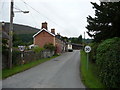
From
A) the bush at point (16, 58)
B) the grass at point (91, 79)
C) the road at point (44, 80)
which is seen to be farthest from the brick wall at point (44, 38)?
the grass at point (91, 79)

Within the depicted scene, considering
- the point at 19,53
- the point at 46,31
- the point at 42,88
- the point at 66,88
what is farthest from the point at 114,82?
the point at 46,31

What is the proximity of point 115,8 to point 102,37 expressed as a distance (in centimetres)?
327

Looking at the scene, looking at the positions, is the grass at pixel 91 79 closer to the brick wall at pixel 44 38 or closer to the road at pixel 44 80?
the road at pixel 44 80

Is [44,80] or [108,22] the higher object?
[108,22]

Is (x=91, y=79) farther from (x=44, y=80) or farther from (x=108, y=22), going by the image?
(x=108, y=22)

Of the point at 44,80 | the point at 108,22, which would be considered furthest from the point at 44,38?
the point at 44,80

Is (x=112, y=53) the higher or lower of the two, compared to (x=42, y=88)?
higher

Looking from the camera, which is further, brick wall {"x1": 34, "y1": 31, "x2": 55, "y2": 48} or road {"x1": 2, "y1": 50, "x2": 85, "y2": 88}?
brick wall {"x1": 34, "y1": 31, "x2": 55, "y2": 48}

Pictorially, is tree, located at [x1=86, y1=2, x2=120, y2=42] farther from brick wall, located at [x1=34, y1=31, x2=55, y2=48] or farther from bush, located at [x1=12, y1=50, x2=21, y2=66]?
brick wall, located at [x1=34, y1=31, x2=55, y2=48]

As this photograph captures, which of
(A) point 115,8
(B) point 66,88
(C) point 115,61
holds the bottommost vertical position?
(B) point 66,88

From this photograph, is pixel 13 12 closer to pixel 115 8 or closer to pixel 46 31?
pixel 115 8

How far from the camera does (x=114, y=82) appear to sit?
20.4ft

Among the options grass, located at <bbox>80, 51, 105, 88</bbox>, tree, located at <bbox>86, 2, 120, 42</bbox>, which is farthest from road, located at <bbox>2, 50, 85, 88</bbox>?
tree, located at <bbox>86, 2, 120, 42</bbox>

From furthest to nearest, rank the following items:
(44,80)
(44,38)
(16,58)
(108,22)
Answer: (44,38) → (16,58) → (108,22) → (44,80)
